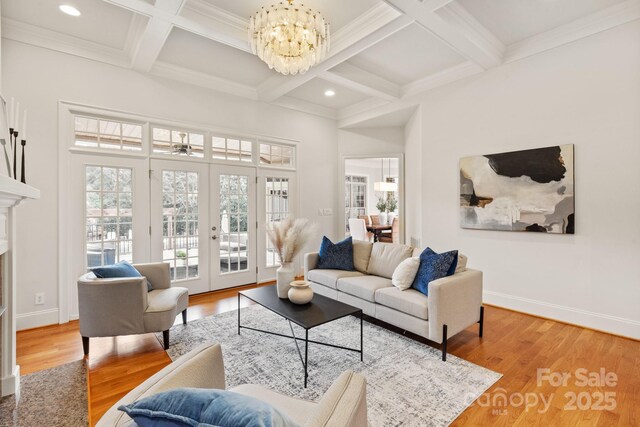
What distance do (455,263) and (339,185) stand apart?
3467mm

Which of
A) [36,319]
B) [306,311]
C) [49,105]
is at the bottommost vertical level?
[36,319]

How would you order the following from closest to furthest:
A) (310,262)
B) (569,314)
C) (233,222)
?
(569,314) < (310,262) < (233,222)

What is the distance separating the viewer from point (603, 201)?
10.2 feet

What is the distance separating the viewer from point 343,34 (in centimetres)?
327

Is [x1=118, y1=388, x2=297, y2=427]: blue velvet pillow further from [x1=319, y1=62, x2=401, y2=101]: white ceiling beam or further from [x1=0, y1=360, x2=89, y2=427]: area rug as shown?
[x1=319, y1=62, x2=401, y2=101]: white ceiling beam

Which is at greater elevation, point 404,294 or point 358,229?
point 358,229

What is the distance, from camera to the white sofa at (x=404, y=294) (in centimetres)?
259

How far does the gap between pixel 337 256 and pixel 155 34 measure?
3150mm

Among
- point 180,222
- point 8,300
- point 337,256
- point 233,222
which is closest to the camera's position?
point 8,300

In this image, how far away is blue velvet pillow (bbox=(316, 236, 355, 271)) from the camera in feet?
12.9

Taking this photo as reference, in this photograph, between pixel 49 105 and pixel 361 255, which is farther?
pixel 361 255

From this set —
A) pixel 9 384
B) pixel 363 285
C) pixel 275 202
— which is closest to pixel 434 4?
pixel 363 285

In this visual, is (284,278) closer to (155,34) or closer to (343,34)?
(343,34)

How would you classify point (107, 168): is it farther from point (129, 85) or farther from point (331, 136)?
point (331, 136)
